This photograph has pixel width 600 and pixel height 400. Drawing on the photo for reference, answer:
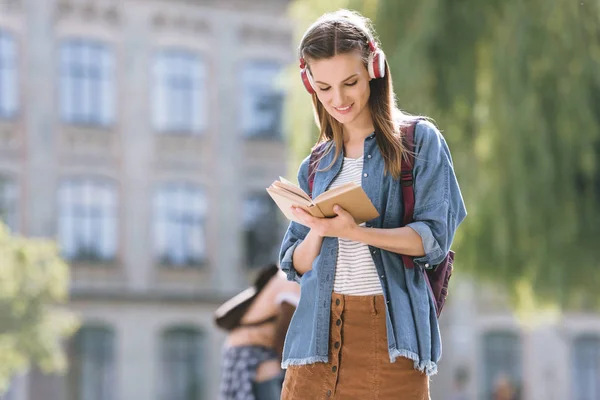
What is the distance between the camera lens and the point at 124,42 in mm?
29656

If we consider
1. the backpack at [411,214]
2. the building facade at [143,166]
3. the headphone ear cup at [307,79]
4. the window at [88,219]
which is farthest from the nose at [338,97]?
the window at [88,219]

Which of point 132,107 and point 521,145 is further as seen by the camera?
point 132,107

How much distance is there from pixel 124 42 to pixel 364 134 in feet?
→ 87.2

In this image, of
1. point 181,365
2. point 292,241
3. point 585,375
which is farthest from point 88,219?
point 292,241

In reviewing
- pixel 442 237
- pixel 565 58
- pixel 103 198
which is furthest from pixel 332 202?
pixel 103 198

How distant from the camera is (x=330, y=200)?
3424 mm

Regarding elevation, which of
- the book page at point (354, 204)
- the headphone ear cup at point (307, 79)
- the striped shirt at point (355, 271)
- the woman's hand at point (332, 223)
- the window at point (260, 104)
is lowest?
the striped shirt at point (355, 271)

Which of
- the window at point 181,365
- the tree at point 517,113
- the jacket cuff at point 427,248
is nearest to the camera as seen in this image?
the jacket cuff at point 427,248

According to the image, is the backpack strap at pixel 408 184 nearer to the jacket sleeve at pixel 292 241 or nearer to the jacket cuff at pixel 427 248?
the jacket cuff at pixel 427 248

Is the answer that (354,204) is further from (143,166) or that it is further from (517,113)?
(143,166)

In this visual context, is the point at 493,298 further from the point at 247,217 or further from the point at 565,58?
the point at 565,58

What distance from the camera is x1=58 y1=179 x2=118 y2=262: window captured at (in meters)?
28.4

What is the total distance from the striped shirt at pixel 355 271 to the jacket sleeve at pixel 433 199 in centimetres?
15

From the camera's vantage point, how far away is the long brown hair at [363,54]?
3576 mm
